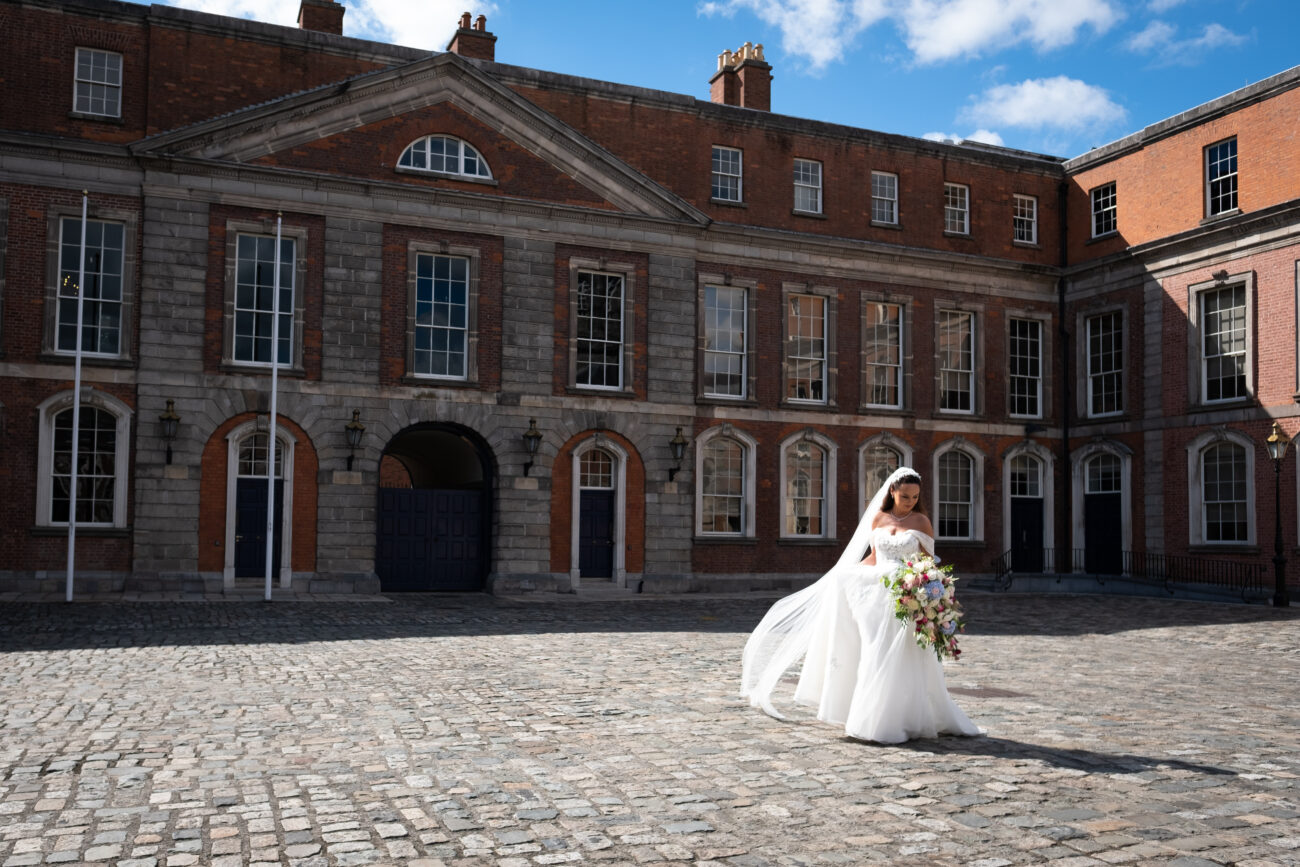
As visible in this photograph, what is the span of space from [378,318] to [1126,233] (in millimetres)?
18995

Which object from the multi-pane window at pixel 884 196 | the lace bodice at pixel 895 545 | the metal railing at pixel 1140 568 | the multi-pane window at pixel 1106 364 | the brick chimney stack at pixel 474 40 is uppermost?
the brick chimney stack at pixel 474 40

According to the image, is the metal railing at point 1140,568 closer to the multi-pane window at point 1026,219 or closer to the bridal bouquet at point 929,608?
the multi-pane window at point 1026,219

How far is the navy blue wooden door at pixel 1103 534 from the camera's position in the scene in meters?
29.1

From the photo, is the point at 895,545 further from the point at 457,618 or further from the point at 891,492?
the point at 457,618

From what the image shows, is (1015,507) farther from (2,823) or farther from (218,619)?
(2,823)

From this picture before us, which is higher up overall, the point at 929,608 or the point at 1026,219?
the point at 1026,219

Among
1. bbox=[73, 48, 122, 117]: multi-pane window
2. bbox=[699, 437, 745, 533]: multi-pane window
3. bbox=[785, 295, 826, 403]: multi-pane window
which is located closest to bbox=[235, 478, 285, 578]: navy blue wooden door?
bbox=[73, 48, 122, 117]: multi-pane window

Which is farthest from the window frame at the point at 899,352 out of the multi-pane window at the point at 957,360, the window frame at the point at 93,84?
the window frame at the point at 93,84

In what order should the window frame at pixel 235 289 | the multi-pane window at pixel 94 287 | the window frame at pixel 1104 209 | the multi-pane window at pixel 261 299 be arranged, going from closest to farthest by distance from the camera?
1. the multi-pane window at pixel 94 287
2. the window frame at pixel 235 289
3. the multi-pane window at pixel 261 299
4. the window frame at pixel 1104 209

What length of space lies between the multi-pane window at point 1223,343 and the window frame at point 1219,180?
1.96m

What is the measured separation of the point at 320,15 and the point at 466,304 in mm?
7461

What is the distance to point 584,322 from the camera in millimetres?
25547

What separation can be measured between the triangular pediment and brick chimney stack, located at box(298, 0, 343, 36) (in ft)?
9.22

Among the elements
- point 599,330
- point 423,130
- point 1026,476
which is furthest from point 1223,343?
point 423,130
